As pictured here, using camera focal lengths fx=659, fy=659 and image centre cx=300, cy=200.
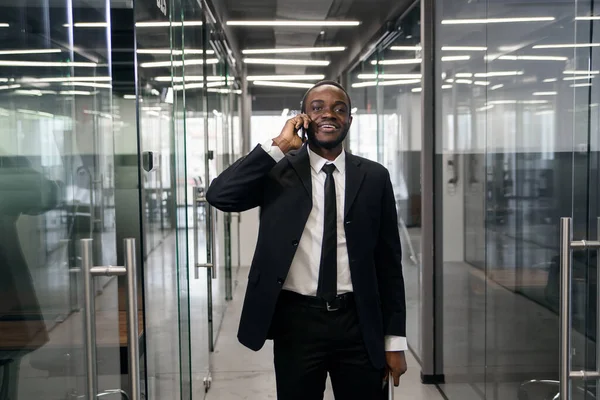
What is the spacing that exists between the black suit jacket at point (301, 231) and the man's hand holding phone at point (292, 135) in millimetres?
61

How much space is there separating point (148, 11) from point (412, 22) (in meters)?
2.53

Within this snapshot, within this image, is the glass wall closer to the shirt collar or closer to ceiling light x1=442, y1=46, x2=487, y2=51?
ceiling light x1=442, y1=46, x2=487, y2=51

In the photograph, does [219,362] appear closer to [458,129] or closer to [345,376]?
[458,129]

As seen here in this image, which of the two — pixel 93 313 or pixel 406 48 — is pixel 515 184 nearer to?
pixel 406 48

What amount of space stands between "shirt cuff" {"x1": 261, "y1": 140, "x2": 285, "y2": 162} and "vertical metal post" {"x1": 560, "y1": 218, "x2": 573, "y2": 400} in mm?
860

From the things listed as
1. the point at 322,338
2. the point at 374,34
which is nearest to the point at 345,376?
the point at 322,338

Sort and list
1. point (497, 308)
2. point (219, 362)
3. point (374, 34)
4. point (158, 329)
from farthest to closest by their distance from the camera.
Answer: point (374, 34)
point (219, 362)
point (497, 308)
point (158, 329)

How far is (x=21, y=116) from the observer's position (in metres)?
1.56

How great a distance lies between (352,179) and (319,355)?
22.4 inches

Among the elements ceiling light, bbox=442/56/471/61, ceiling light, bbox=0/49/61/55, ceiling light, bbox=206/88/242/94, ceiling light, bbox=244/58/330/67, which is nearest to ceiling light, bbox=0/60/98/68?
ceiling light, bbox=0/49/61/55

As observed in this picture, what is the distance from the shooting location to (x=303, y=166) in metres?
2.16

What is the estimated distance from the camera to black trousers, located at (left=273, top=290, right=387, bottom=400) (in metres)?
2.05

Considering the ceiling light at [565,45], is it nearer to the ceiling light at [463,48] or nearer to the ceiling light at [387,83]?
the ceiling light at [463,48]

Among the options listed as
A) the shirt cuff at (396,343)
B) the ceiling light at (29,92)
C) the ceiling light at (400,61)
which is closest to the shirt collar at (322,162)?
the shirt cuff at (396,343)
